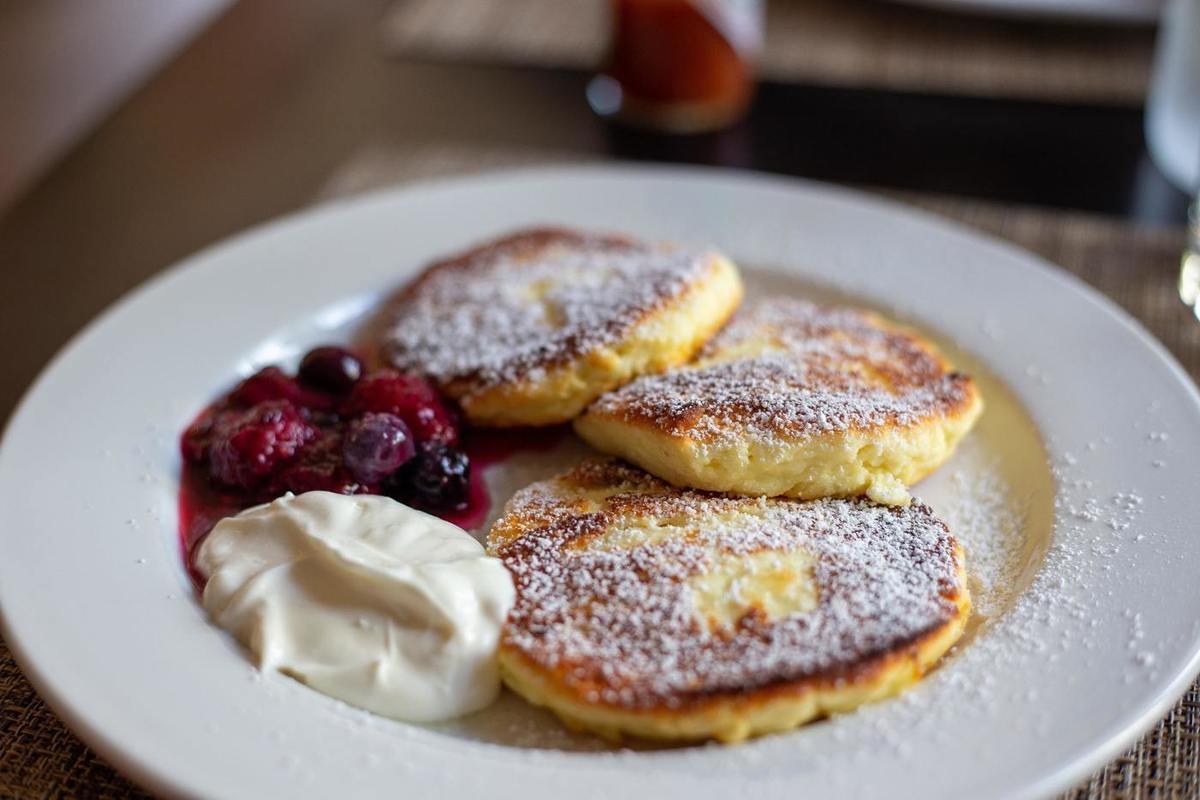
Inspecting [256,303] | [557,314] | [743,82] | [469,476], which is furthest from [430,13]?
[469,476]

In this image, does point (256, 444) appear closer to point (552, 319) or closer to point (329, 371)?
point (329, 371)

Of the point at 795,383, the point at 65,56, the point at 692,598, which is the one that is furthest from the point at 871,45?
the point at 65,56

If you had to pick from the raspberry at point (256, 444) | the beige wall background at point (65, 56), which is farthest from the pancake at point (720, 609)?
the beige wall background at point (65, 56)

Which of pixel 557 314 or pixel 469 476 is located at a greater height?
pixel 557 314

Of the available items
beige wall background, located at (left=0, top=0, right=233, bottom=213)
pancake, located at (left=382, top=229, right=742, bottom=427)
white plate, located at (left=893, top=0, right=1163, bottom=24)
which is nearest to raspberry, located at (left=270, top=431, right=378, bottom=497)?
pancake, located at (left=382, top=229, right=742, bottom=427)

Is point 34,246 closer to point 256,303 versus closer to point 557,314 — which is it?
point 256,303

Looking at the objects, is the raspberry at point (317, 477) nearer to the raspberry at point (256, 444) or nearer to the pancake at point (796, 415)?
the raspberry at point (256, 444)
